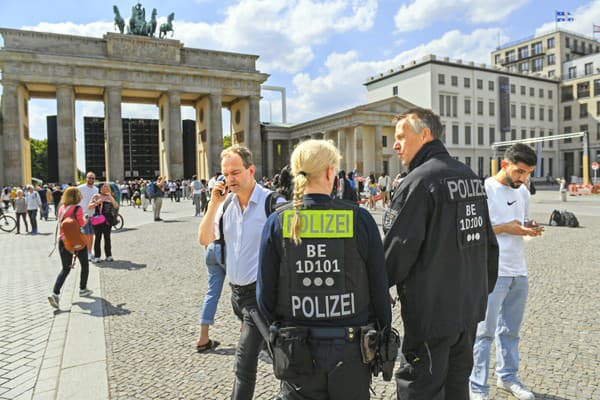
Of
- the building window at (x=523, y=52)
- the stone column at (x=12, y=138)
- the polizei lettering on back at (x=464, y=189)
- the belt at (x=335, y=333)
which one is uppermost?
the building window at (x=523, y=52)

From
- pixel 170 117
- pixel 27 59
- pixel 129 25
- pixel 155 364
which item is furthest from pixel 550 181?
pixel 155 364

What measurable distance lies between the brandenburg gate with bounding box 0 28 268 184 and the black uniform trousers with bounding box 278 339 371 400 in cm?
4753

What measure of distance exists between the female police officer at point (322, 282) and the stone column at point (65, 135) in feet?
156

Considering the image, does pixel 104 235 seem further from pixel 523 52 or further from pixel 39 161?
pixel 523 52

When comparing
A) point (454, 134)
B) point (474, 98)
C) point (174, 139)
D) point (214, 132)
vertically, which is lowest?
point (174, 139)

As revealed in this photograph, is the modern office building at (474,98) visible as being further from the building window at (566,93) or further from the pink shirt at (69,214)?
the pink shirt at (69,214)

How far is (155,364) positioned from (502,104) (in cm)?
7105

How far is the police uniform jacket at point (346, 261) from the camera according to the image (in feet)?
6.82

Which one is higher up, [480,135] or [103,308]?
[480,135]

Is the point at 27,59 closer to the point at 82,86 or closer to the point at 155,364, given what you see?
the point at 82,86

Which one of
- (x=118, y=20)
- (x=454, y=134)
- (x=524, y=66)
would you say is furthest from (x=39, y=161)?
(x=524, y=66)

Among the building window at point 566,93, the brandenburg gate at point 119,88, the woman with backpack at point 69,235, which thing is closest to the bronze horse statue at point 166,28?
the brandenburg gate at point 119,88

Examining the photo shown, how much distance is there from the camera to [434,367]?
2275 mm

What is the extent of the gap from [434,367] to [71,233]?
233 inches
